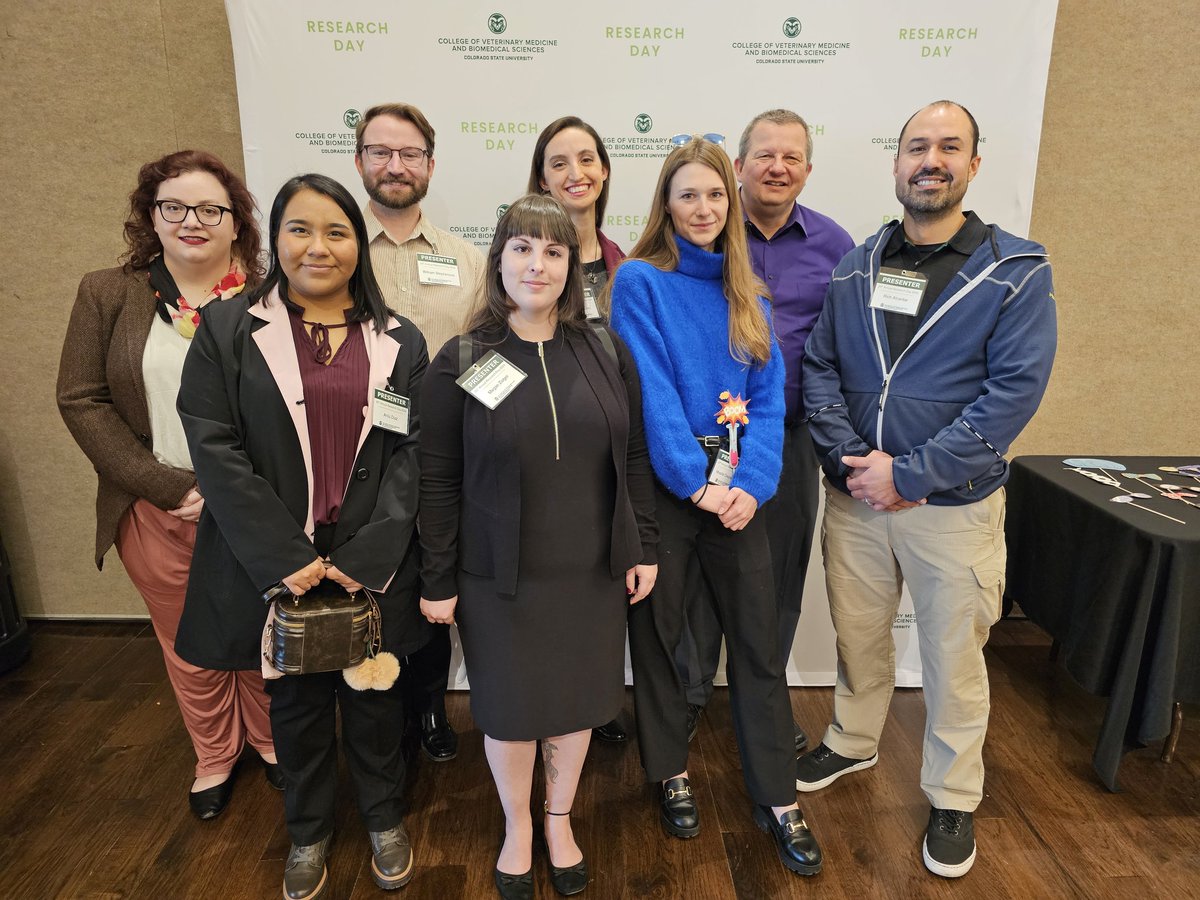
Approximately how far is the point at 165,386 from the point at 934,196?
213cm

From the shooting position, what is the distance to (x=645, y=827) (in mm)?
2039

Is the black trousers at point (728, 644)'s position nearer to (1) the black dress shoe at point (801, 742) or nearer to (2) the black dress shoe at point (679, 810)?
(2) the black dress shoe at point (679, 810)

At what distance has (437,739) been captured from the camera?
93.3 inches

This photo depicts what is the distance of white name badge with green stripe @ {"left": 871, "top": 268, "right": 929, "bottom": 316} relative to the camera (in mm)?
1835

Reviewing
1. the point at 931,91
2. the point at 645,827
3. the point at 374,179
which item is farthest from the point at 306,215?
the point at 931,91

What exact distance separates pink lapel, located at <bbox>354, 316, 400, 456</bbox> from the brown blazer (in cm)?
70

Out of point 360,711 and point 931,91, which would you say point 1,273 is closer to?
point 360,711

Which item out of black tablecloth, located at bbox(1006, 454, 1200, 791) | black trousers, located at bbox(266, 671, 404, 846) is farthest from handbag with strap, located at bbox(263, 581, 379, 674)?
black tablecloth, located at bbox(1006, 454, 1200, 791)

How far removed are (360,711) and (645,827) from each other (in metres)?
0.91

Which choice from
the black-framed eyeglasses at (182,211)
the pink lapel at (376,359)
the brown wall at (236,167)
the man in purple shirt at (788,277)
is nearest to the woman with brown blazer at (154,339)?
the black-framed eyeglasses at (182,211)

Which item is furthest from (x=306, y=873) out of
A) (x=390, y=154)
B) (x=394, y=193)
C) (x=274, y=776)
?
(x=390, y=154)

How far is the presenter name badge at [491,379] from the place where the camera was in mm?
1506

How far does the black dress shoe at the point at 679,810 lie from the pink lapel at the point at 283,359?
1.37 meters

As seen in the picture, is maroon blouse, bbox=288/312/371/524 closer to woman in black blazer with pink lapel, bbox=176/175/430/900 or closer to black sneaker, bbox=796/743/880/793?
woman in black blazer with pink lapel, bbox=176/175/430/900
